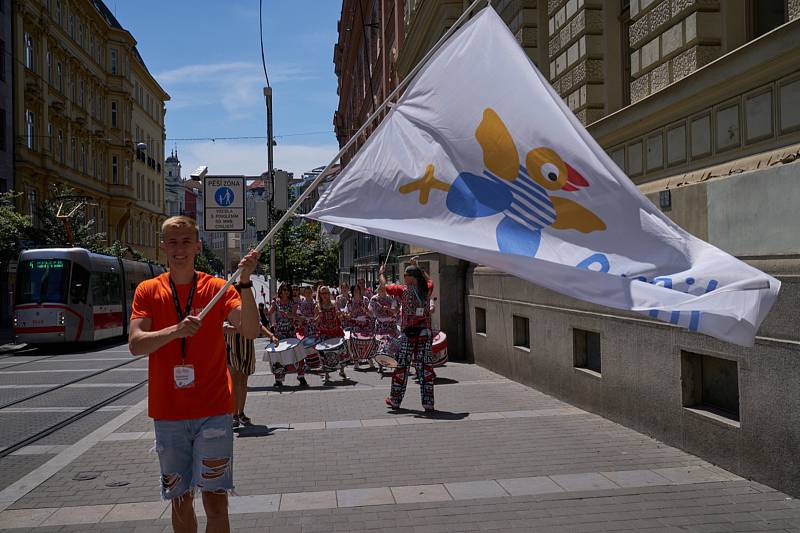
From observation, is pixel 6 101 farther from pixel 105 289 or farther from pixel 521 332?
pixel 521 332

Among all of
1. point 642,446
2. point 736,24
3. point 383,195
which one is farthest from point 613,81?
point 383,195

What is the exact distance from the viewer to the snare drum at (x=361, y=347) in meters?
14.8

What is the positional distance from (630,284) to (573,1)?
8.07 metres

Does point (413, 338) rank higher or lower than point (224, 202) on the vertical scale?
lower

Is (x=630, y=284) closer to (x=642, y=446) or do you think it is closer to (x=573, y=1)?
(x=642, y=446)

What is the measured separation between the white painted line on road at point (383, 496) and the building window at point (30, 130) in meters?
36.8

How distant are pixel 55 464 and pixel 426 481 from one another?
11.9ft

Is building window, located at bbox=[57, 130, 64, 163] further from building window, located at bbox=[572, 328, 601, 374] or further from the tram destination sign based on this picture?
building window, located at bbox=[572, 328, 601, 374]

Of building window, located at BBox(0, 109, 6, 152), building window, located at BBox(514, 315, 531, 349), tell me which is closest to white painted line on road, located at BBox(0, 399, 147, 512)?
building window, located at BBox(514, 315, 531, 349)

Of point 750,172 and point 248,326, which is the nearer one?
point 248,326

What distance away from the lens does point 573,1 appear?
1059 cm

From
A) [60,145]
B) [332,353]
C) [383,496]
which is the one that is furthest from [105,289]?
[60,145]

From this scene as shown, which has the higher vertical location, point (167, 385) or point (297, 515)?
point (167, 385)

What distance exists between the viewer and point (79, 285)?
22.9m
